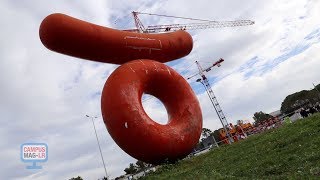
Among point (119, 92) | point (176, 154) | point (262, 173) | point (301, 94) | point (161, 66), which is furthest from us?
point (301, 94)

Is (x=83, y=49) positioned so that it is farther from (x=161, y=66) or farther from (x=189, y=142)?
(x=189, y=142)

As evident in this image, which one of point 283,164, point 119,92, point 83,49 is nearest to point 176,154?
point 119,92

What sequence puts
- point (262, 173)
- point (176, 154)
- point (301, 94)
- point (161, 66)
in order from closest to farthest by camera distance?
point (262, 173) → point (176, 154) → point (161, 66) → point (301, 94)

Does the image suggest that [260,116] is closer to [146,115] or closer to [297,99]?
[297,99]

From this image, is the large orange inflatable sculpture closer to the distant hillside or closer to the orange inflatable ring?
the orange inflatable ring

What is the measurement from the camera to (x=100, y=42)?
47.5ft

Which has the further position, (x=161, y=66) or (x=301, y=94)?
(x=301, y=94)

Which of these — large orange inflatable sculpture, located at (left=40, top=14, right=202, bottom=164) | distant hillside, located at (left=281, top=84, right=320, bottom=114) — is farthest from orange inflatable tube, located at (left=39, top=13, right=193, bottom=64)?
distant hillside, located at (left=281, top=84, right=320, bottom=114)

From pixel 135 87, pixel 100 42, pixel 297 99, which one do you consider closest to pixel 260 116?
pixel 297 99

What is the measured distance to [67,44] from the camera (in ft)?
45.3

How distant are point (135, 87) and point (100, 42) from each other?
94.2 inches

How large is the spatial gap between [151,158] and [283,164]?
663 cm

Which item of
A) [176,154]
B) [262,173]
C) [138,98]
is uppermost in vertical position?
[138,98]

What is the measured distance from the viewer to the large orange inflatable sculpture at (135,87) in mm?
A: 13430
